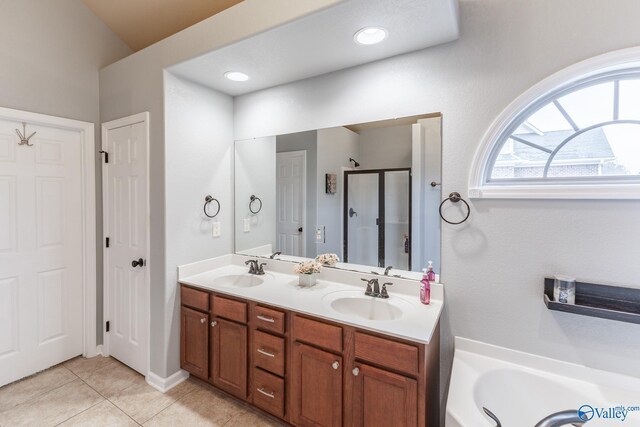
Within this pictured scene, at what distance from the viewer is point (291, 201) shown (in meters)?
2.47

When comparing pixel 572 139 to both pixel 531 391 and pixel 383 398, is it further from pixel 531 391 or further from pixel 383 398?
pixel 383 398

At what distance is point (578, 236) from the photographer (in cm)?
146

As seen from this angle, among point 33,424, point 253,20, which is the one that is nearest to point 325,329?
point 253,20

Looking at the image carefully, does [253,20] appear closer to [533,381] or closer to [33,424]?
[533,381]

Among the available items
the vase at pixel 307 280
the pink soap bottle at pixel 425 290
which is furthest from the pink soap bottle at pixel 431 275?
the vase at pixel 307 280

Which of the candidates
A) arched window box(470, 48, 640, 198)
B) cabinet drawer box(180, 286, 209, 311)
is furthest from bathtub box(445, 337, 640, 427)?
cabinet drawer box(180, 286, 209, 311)

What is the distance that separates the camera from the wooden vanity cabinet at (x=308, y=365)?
4.62 ft

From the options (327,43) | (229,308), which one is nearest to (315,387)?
(229,308)

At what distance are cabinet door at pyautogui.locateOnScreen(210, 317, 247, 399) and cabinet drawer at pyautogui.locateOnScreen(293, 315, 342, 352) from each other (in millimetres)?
442

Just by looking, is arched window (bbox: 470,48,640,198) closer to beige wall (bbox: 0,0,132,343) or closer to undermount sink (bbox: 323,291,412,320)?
undermount sink (bbox: 323,291,412,320)

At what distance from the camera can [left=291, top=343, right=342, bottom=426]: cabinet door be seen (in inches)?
62.1

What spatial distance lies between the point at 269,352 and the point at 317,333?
1.33 feet

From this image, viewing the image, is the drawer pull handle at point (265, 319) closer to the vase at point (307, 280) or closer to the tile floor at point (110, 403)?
the vase at point (307, 280)

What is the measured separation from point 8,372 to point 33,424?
697 millimetres
